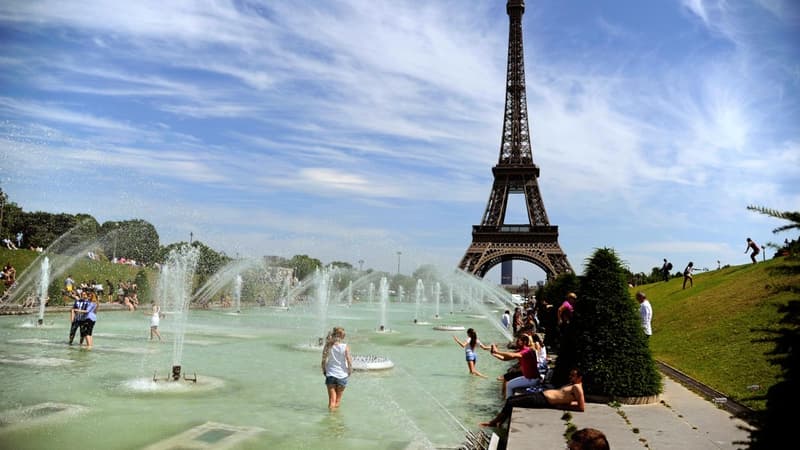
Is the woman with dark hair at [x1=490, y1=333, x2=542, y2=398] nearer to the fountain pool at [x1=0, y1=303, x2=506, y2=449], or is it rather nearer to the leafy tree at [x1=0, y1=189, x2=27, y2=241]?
the fountain pool at [x1=0, y1=303, x2=506, y2=449]

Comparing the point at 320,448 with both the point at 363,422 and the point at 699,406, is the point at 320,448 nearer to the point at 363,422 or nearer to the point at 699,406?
the point at 363,422

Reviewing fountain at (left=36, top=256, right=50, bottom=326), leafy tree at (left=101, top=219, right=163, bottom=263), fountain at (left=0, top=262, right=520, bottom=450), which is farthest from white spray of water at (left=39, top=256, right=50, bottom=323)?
leafy tree at (left=101, top=219, right=163, bottom=263)

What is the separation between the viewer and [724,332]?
57.6 feet

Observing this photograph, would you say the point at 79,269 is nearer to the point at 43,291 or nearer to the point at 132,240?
the point at 43,291

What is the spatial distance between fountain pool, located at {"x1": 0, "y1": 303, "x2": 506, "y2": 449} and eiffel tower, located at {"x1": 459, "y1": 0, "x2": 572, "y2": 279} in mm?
52564

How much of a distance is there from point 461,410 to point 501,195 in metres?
67.1

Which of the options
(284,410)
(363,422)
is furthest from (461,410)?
(284,410)

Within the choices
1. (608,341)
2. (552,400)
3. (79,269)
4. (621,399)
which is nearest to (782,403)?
(552,400)

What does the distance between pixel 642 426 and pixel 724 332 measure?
36.2 feet

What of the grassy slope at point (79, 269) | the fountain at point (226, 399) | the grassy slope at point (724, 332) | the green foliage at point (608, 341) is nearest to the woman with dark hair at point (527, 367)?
the green foliage at point (608, 341)

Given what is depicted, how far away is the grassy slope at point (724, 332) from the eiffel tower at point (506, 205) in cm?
4053

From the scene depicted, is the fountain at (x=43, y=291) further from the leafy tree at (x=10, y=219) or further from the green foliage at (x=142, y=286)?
the leafy tree at (x=10, y=219)

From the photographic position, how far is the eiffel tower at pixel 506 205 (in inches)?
2771

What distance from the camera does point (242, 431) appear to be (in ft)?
29.1
